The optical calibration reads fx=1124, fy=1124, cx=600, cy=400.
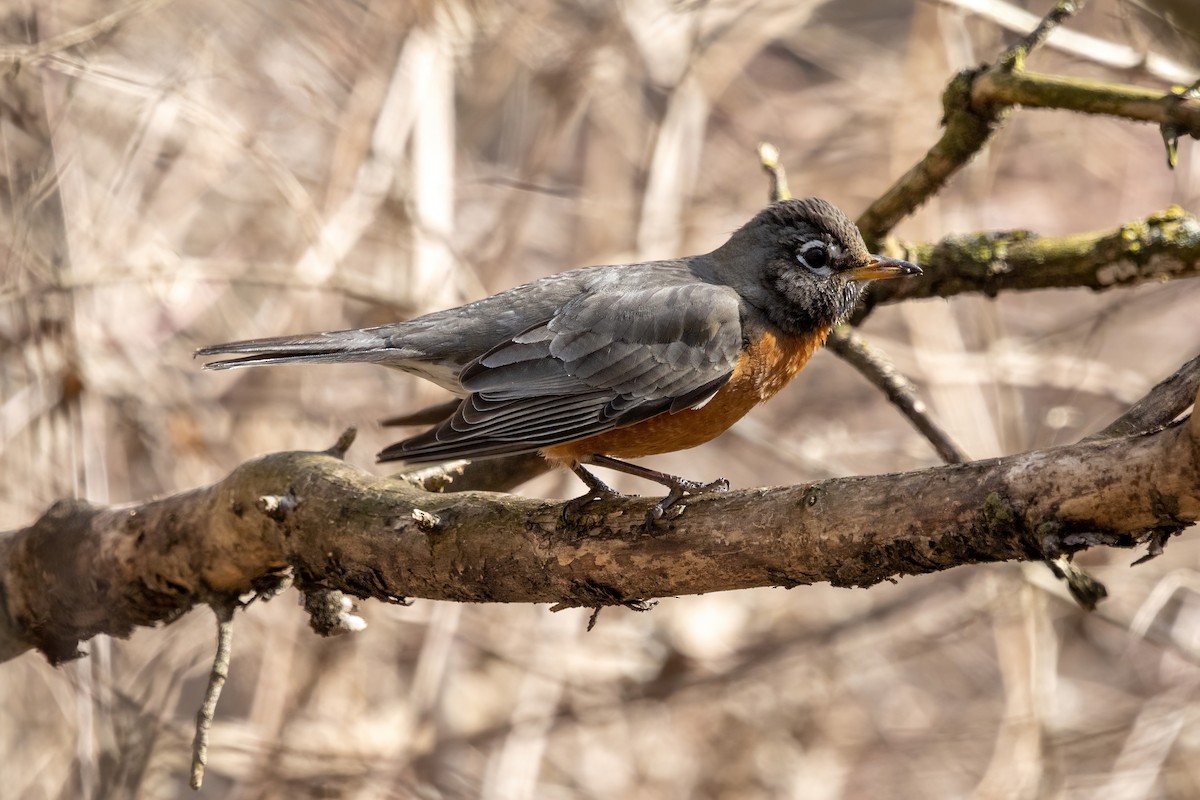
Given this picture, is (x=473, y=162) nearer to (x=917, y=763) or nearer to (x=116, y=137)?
(x=116, y=137)

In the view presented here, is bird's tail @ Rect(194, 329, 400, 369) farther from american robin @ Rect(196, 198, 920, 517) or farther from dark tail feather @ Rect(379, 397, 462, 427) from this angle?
dark tail feather @ Rect(379, 397, 462, 427)

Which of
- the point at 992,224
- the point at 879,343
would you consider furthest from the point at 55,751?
the point at 992,224

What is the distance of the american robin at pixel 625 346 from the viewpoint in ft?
12.8

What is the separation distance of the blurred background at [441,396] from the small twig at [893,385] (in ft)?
5.95

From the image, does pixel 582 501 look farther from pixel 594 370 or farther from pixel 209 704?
pixel 209 704

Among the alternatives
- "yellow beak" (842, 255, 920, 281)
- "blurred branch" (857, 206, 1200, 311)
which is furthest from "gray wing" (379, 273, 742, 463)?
"blurred branch" (857, 206, 1200, 311)

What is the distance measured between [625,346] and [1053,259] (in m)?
1.66

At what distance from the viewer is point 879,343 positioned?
7254 mm

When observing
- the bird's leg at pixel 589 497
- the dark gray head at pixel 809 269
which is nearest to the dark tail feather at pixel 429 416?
the bird's leg at pixel 589 497

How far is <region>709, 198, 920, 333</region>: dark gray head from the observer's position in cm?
431

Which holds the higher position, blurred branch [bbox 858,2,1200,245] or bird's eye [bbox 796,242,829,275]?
blurred branch [bbox 858,2,1200,245]

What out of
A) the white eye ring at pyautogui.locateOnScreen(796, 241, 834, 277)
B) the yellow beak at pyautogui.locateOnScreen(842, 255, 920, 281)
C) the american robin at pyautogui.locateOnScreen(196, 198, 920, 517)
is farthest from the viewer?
the white eye ring at pyautogui.locateOnScreen(796, 241, 834, 277)

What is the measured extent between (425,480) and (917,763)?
183 inches

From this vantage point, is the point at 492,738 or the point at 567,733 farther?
the point at 567,733
